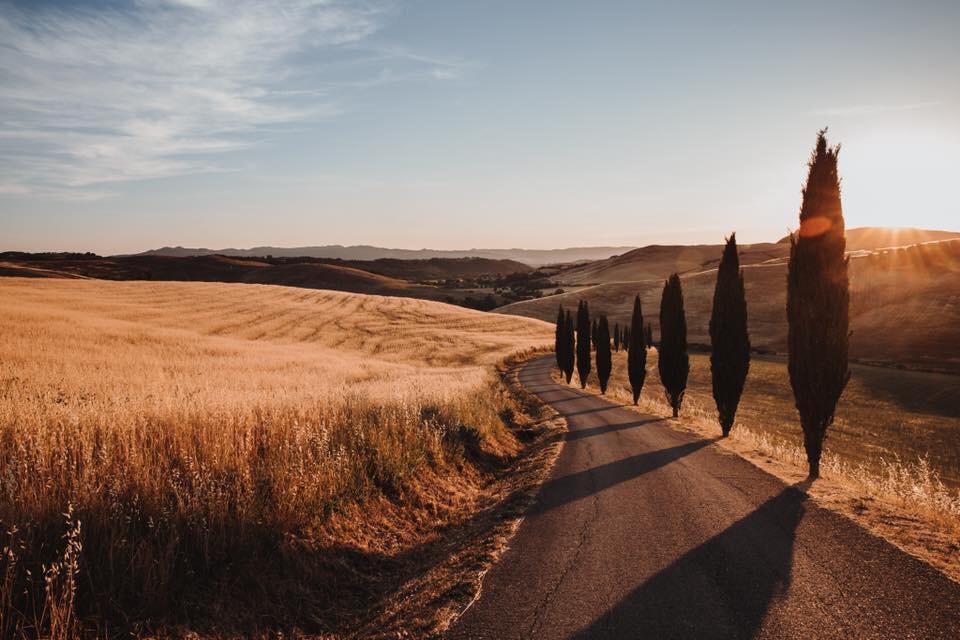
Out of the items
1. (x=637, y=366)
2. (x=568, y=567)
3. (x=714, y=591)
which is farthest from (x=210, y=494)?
(x=637, y=366)

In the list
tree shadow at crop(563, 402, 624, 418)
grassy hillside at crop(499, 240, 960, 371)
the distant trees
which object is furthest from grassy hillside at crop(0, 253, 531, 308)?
tree shadow at crop(563, 402, 624, 418)

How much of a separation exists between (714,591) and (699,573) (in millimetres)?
454

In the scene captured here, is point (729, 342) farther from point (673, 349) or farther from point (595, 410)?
point (595, 410)

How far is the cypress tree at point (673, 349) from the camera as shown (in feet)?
80.8

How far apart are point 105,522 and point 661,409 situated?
25.9 meters

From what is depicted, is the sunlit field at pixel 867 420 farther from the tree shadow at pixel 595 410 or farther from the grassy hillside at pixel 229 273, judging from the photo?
the grassy hillside at pixel 229 273

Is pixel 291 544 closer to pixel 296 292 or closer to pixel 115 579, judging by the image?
pixel 115 579

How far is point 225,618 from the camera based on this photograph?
4.73 m

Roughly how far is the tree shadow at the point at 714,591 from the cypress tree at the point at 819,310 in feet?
21.5

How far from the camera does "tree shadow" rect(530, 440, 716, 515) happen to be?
9555mm

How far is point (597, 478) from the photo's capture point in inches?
439

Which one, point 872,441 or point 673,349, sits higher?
point 673,349

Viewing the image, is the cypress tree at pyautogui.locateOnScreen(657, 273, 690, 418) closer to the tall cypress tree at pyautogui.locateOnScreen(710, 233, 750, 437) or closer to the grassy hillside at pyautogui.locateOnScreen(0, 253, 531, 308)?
the tall cypress tree at pyautogui.locateOnScreen(710, 233, 750, 437)

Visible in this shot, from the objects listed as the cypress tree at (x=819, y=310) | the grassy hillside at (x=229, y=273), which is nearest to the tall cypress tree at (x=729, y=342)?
the cypress tree at (x=819, y=310)
